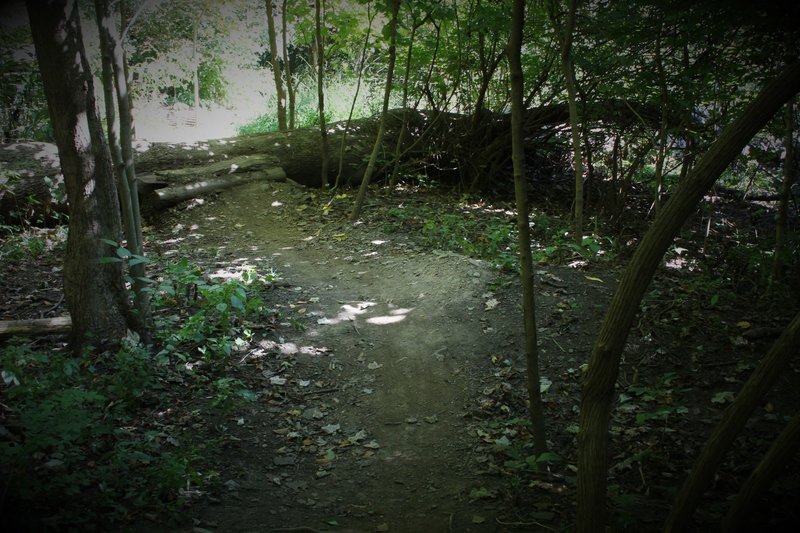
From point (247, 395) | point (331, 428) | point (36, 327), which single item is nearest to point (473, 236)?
point (331, 428)

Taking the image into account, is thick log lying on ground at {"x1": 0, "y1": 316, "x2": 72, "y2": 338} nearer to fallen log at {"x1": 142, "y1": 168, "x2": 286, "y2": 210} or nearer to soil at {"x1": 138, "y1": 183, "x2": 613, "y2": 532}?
soil at {"x1": 138, "y1": 183, "x2": 613, "y2": 532}

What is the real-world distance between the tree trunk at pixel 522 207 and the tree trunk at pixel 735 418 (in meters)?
1.08

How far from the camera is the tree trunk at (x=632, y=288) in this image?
1.90 meters

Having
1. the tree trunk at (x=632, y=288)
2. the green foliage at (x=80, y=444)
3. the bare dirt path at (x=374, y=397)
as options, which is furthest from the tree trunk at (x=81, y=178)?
the tree trunk at (x=632, y=288)

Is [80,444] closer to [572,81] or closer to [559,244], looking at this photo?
[559,244]

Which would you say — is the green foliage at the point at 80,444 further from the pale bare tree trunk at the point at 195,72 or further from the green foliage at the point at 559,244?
the pale bare tree trunk at the point at 195,72

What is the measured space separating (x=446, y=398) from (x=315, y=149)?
697cm

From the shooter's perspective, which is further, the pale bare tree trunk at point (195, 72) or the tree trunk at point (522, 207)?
the pale bare tree trunk at point (195, 72)

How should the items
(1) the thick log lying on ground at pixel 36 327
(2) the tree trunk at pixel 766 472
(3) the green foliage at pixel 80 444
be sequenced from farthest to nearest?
(1) the thick log lying on ground at pixel 36 327 → (3) the green foliage at pixel 80 444 → (2) the tree trunk at pixel 766 472

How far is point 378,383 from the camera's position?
14.0ft

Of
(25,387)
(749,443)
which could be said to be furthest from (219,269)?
(749,443)

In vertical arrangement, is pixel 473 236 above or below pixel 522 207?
below

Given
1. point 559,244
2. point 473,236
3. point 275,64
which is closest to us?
point 559,244

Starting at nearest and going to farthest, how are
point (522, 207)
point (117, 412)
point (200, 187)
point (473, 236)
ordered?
point (522, 207) < point (117, 412) < point (473, 236) < point (200, 187)
